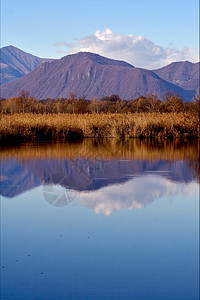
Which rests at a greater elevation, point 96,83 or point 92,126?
point 96,83

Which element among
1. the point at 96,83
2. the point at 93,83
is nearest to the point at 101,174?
the point at 96,83

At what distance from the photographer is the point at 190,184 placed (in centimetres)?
827

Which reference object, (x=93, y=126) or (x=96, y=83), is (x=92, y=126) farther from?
(x=96, y=83)

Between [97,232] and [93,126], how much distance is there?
1515cm

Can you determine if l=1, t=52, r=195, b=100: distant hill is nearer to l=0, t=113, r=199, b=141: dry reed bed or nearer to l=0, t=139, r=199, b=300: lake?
l=0, t=113, r=199, b=141: dry reed bed

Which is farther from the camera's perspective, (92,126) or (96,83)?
(96,83)

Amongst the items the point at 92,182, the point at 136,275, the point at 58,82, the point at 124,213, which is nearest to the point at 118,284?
the point at 136,275

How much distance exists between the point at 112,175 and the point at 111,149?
512cm

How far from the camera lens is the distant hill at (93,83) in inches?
6147

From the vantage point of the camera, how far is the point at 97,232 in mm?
5062

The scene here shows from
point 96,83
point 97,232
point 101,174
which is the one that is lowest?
point 97,232

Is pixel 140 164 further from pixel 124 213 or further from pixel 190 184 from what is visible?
pixel 124 213

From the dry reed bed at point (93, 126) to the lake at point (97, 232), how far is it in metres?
7.31

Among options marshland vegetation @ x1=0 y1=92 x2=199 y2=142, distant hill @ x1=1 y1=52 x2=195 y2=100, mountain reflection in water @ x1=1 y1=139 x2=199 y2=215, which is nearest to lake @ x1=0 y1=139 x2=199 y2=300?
mountain reflection in water @ x1=1 y1=139 x2=199 y2=215
